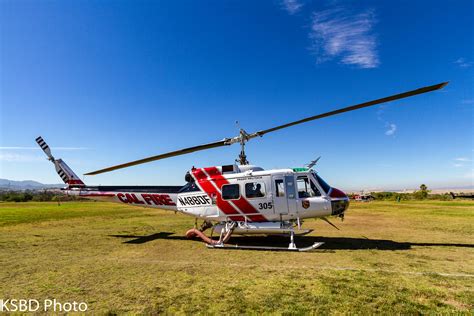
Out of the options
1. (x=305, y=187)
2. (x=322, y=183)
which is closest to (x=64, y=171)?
(x=305, y=187)

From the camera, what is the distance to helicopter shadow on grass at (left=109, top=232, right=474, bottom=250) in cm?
1027

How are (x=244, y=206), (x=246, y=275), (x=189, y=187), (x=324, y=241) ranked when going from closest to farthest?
(x=246, y=275) < (x=244, y=206) < (x=324, y=241) < (x=189, y=187)

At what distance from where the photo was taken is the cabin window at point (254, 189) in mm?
11031

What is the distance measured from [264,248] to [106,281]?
549cm

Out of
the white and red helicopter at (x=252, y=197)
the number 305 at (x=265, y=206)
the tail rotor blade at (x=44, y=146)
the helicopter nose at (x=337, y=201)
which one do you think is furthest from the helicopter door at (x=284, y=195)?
the tail rotor blade at (x=44, y=146)

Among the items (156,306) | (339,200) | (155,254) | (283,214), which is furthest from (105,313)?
(339,200)

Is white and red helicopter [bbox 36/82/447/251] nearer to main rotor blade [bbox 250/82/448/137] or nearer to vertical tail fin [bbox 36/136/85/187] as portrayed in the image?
main rotor blade [bbox 250/82/448/137]

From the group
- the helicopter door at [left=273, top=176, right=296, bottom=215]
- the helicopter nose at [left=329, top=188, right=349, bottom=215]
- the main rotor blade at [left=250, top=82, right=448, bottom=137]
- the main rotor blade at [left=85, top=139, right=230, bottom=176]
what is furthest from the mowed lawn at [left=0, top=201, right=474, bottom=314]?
the main rotor blade at [left=250, top=82, right=448, bottom=137]

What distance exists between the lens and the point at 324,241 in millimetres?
11664

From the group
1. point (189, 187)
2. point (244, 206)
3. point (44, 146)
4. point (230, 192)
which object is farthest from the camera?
point (44, 146)

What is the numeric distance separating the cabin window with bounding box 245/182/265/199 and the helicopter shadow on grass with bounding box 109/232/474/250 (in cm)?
218

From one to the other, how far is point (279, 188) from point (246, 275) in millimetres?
4641

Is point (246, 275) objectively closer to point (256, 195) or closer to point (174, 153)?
point (256, 195)

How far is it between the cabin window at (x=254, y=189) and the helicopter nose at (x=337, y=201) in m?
2.77
